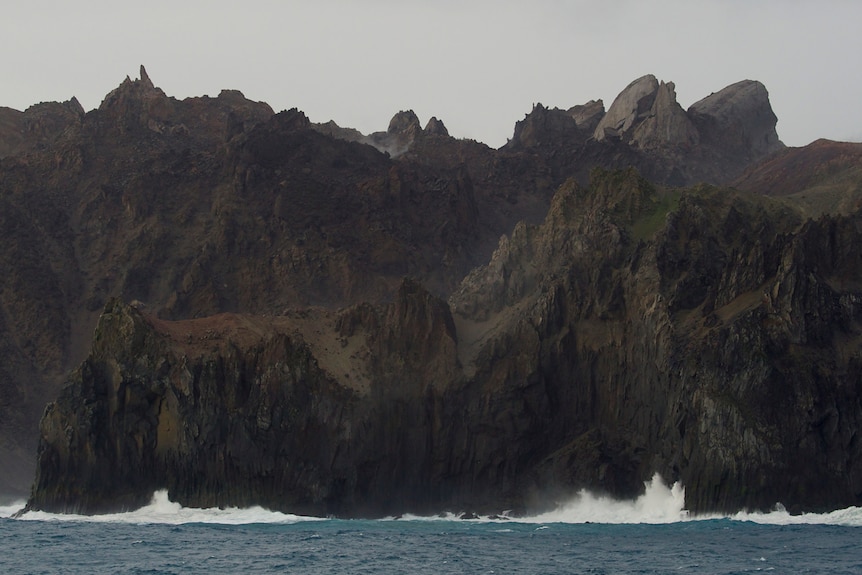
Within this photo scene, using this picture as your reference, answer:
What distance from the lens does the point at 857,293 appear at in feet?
470

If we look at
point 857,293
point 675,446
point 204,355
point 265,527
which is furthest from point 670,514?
point 204,355

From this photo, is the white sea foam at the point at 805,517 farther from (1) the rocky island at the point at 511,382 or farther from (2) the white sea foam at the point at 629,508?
(2) the white sea foam at the point at 629,508

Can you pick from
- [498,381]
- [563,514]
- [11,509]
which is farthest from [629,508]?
[11,509]

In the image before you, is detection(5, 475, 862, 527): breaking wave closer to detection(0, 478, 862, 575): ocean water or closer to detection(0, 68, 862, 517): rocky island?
detection(0, 478, 862, 575): ocean water

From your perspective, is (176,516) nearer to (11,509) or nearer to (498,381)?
(498,381)

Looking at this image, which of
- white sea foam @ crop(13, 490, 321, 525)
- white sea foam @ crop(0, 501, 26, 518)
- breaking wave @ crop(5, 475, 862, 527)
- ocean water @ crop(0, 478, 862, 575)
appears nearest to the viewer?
ocean water @ crop(0, 478, 862, 575)

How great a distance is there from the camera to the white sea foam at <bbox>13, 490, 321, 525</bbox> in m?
143

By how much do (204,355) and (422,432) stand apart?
76.3 ft

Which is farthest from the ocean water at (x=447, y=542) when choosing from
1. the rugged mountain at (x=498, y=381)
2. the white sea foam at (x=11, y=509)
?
the white sea foam at (x=11, y=509)

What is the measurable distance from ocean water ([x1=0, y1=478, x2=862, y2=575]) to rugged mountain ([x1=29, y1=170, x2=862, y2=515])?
12.9ft

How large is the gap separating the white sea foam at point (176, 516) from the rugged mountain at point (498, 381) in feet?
4.79

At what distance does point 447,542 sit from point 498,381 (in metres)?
39.1

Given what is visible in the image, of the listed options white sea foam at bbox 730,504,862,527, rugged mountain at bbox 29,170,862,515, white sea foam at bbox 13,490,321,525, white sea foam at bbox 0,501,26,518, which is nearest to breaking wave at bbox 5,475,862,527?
white sea foam at bbox 13,490,321,525

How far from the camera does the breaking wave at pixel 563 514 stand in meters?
140
